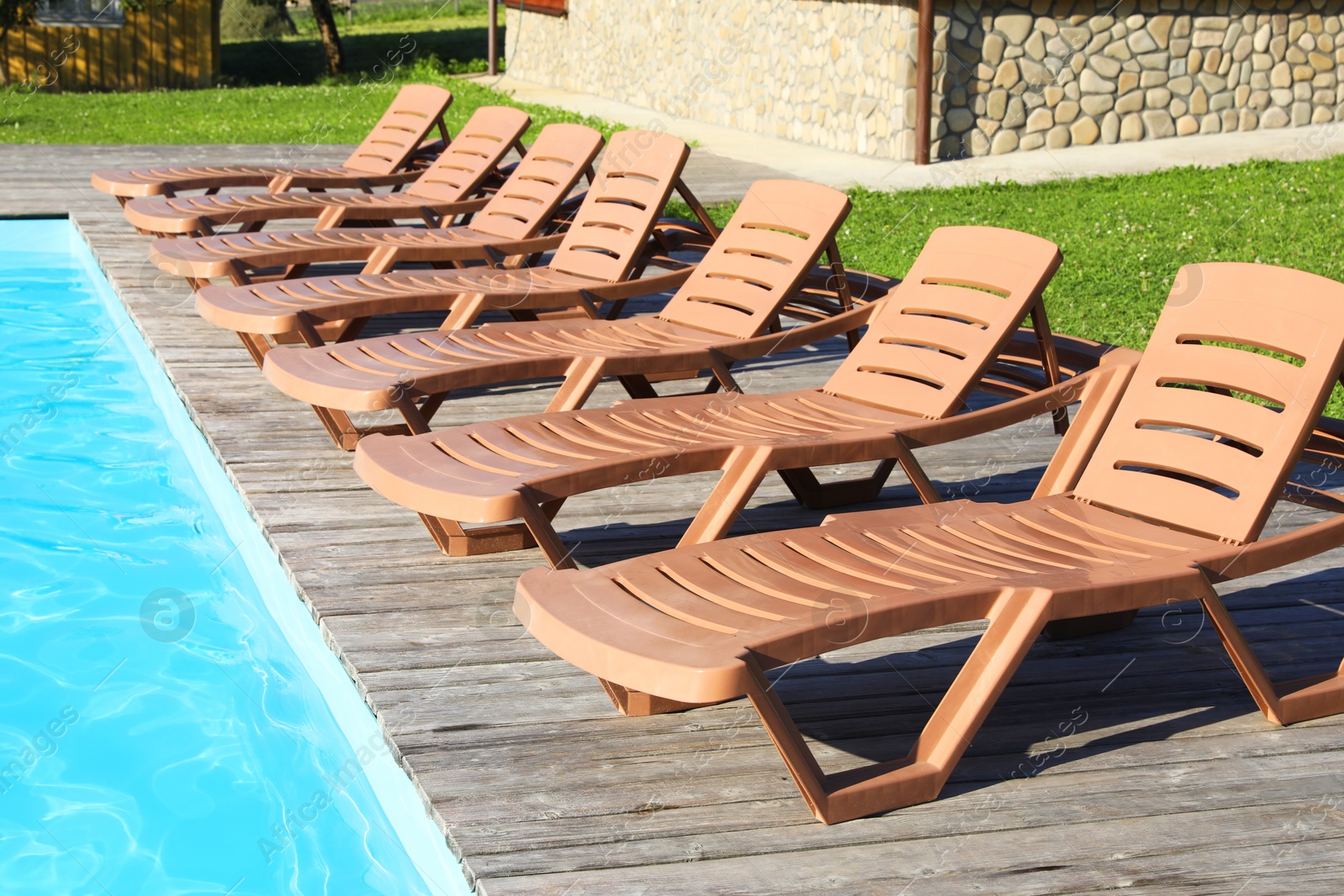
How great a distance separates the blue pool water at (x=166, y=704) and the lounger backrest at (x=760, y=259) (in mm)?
1965

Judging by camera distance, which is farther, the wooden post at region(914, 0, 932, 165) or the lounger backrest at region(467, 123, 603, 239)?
the wooden post at region(914, 0, 932, 165)

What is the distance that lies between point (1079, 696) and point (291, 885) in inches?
80.3

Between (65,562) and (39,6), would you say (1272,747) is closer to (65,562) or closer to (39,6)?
(65,562)

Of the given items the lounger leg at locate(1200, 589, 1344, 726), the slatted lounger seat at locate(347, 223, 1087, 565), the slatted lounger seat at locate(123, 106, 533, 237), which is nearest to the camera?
the lounger leg at locate(1200, 589, 1344, 726)

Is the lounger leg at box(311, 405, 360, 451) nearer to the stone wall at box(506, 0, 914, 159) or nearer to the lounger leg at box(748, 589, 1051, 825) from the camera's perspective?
the lounger leg at box(748, 589, 1051, 825)

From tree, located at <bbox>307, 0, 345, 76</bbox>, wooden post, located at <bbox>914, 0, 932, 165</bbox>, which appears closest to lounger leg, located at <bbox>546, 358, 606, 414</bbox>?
wooden post, located at <bbox>914, 0, 932, 165</bbox>

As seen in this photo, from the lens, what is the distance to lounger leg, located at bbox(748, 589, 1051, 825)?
2.84m

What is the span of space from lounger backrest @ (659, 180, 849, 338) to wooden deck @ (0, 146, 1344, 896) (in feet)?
3.35

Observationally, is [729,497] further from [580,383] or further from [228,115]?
[228,115]

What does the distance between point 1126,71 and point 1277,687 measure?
1035 centimetres

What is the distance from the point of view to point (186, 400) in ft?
19.1

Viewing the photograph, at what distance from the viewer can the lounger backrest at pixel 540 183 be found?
23.5 feet

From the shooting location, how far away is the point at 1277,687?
3381mm

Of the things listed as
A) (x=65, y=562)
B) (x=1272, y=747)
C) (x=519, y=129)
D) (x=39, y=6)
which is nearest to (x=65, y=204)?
(x=519, y=129)
